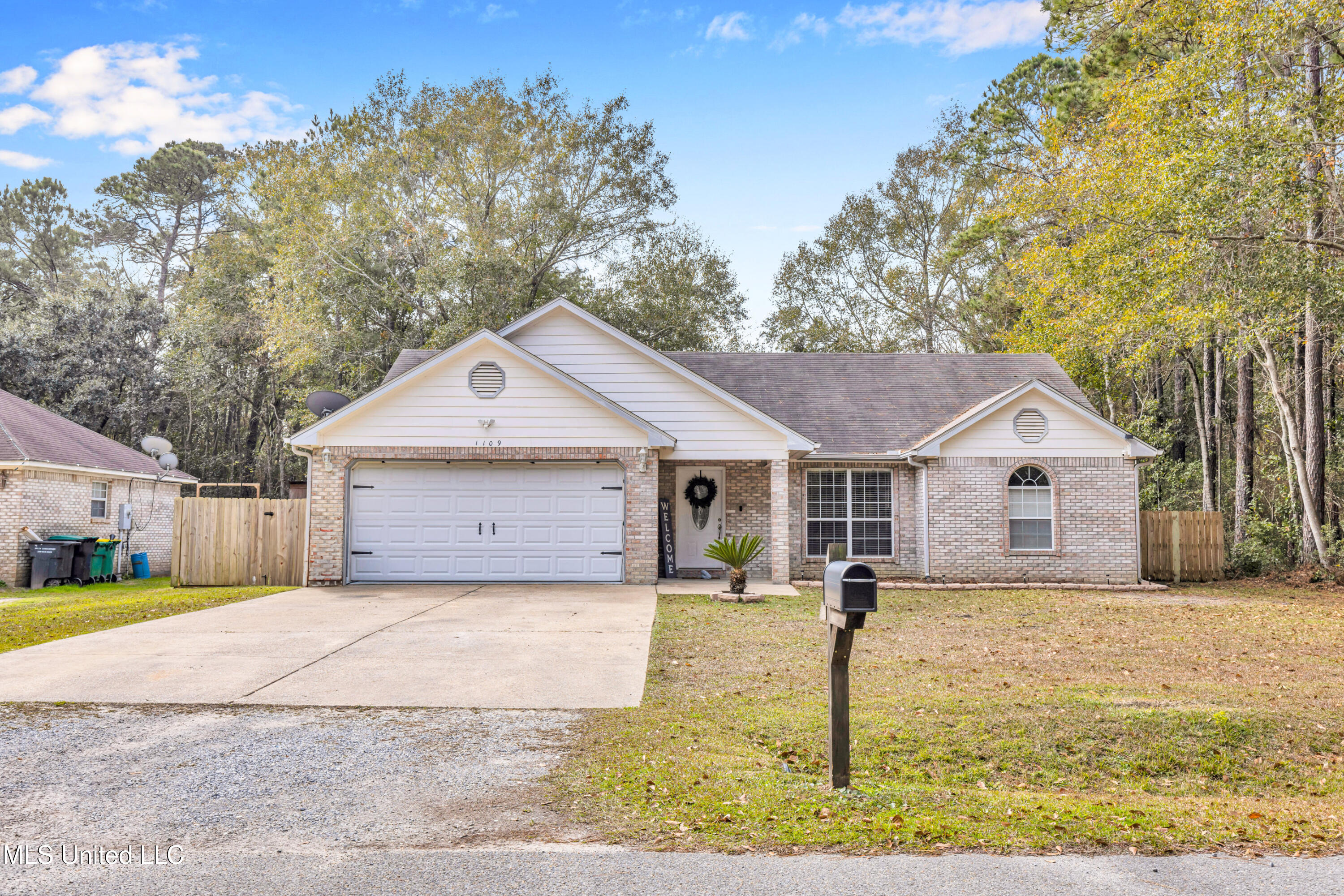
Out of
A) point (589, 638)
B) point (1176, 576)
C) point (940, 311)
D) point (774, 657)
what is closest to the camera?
point (774, 657)

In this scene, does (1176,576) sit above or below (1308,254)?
below

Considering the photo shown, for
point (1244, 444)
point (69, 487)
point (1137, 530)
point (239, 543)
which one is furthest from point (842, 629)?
point (1244, 444)

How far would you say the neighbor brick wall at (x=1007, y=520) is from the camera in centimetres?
1711

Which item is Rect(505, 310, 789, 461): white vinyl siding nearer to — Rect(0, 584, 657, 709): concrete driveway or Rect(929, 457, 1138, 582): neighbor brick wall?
Rect(929, 457, 1138, 582): neighbor brick wall

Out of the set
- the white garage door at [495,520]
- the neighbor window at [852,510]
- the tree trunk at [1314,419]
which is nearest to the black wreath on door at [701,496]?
the neighbor window at [852,510]

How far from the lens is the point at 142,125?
3669 centimetres

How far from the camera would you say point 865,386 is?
65.4ft

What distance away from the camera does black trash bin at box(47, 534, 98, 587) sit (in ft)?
58.7

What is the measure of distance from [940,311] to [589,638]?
26784mm

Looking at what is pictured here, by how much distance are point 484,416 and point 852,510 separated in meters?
7.73

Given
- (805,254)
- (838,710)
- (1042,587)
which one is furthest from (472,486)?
(805,254)

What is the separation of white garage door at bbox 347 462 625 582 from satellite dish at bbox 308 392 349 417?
287 centimetres

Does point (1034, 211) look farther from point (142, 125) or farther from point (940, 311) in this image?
point (142, 125)

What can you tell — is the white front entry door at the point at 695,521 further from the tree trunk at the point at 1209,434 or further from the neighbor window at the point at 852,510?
the tree trunk at the point at 1209,434
